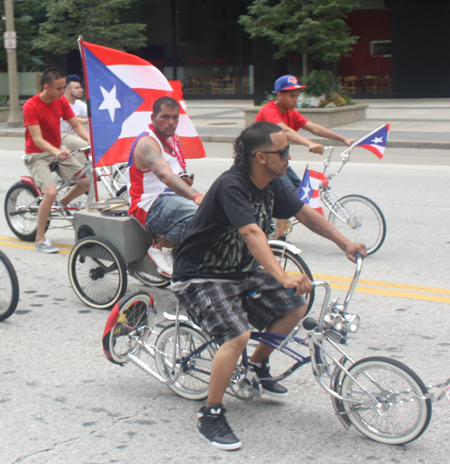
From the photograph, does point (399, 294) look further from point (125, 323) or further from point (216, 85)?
point (216, 85)

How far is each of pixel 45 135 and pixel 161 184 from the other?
2.64 m

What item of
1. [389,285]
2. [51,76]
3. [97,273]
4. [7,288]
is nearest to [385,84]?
[51,76]

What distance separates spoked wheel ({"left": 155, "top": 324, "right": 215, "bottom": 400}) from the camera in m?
3.62

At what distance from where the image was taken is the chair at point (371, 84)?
2784 cm

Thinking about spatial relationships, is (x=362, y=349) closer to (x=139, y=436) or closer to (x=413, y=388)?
(x=413, y=388)

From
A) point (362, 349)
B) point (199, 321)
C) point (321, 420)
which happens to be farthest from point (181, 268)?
point (362, 349)

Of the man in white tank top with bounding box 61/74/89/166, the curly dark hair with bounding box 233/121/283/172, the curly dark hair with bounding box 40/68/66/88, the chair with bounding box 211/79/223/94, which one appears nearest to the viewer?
the curly dark hair with bounding box 233/121/283/172

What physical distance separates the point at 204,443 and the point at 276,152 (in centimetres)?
150

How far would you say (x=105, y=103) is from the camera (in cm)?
580

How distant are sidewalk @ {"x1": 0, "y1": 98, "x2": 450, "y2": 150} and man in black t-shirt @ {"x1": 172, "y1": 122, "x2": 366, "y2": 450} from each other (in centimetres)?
1204

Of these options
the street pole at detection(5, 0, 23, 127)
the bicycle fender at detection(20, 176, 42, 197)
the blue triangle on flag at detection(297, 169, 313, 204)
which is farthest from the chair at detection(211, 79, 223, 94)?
the blue triangle on flag at detection(297, 169, 313, 204)

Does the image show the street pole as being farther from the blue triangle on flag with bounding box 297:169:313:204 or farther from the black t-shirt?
the black t-shirt

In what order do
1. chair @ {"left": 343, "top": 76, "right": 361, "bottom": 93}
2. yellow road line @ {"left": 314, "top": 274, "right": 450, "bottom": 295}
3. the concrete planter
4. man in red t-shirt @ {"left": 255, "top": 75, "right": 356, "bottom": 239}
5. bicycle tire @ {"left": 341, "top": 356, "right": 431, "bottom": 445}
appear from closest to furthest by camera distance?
bicycle tire @ {"left": 341, "top": 356, "right": 431, "bottom": 445} → yellow road line @ {"left": 314, "top": 274, "right": 450, "bottom": 295} → man in red t-shirt @ {"left": 255, "top": 75, "right": 356, "bottom": 239} → the concrete planter → chair @ {"left": 343, "top": 76, "right": 361, "bottom": 93}

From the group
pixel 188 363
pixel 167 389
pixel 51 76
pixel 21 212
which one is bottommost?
pixel 167 389
